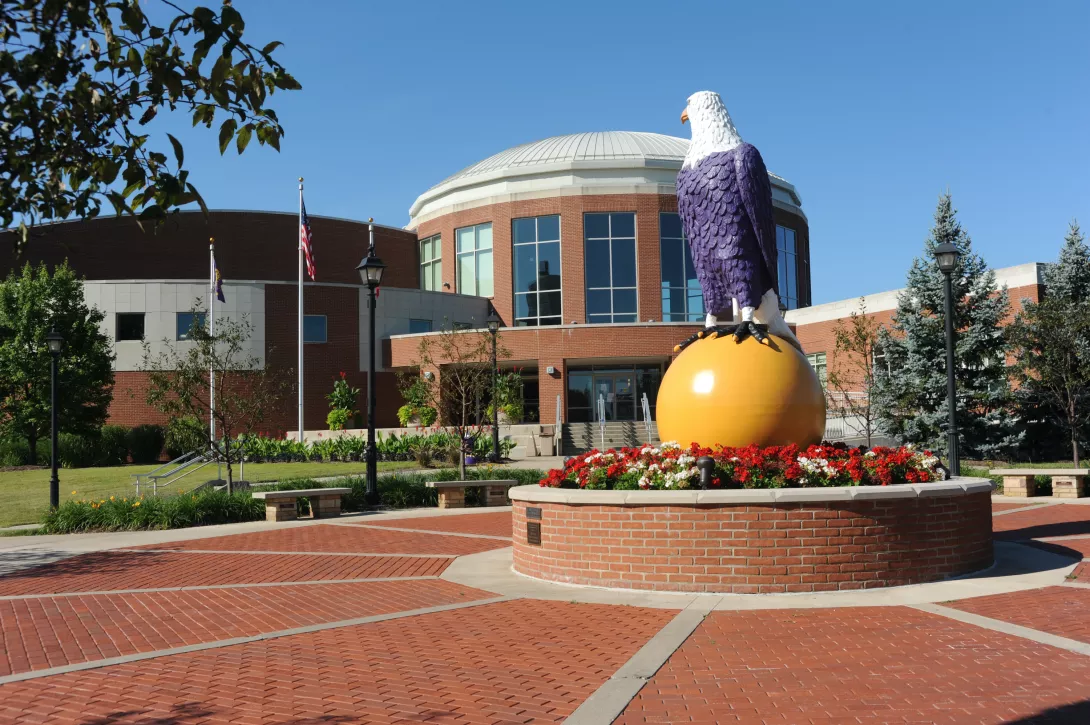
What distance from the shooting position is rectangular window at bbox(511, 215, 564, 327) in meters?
43.9

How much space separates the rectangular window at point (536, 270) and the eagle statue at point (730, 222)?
3192 centimetres

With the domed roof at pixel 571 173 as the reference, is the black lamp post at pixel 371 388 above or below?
below

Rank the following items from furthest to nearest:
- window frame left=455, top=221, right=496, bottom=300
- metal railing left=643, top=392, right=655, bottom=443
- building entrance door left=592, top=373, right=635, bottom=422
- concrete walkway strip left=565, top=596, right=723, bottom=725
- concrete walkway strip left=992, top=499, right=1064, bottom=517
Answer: window frame left=455, top=221, right=496, bottom=300
building entrance door left=592, top=373, right=635, bottom=422
metal railing left=643, top=392, right=655, bottom=443
concrete walkway strip left=992, top=499, right=1064, bottom=517
concrete walkway strip left=565, top=596, right=723, bottom=725

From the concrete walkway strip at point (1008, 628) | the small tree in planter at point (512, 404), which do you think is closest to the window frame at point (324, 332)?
the small tree in planter at point (512, 404)

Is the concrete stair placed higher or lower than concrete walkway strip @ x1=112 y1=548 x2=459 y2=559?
higher

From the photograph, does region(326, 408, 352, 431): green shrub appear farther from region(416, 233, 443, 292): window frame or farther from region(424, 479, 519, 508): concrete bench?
region(424, 479, 519, 508): concrete bench

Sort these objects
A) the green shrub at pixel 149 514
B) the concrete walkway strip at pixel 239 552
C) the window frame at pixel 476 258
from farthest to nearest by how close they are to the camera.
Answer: the window frame at pixel 476 258 < the green shrub at pixel 149 514 < the concrete walkway strip at pixel 239 552

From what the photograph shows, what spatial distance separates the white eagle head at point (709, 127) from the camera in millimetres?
11711

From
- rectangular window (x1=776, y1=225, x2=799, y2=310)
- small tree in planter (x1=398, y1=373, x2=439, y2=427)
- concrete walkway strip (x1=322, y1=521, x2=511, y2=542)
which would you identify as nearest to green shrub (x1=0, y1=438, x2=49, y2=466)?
small tree in planter (x1=398, y1=373, x2=439, y2=427)

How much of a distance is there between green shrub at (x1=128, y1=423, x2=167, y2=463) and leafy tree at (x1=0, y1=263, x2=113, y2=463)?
1.38m

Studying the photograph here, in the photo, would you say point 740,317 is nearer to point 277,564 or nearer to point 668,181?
point 277,564

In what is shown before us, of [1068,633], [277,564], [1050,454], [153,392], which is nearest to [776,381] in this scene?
[1068,633]

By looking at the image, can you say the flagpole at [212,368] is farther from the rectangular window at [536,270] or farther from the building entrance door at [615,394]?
the building entrance door at [615,394]

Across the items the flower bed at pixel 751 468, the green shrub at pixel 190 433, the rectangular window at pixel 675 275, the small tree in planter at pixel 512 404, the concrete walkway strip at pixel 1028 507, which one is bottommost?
the concrete walkway strip at pixel 1028 507
